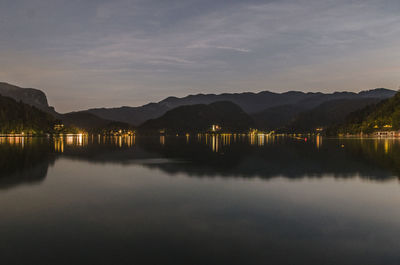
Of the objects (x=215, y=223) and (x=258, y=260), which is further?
(x=215, y=223)

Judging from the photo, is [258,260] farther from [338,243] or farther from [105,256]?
[105,256]

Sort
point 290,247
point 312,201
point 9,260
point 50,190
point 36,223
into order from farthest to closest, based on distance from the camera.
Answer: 1. point 50,190
2. point 312,201
3. point 36,223
4. point 290,247
5. point 9,260

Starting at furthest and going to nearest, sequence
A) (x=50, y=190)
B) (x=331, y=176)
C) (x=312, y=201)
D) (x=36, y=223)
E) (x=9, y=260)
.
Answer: (x=331, y=176) < (x=50, y=190) < (x=312, y=201) < (x=36, y=223) < (x=9, y=260)

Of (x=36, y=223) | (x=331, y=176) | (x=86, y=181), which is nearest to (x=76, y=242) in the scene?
(x=36, y=223)

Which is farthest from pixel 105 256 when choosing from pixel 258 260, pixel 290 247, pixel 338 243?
pixel 338 243

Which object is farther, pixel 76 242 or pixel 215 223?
pixel 215 223

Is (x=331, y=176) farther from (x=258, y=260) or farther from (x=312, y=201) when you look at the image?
(x=258, y=260)

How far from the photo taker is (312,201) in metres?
17.9

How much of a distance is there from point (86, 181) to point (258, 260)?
63.6 ft

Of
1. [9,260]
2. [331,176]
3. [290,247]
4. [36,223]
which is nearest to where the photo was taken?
[9,260]

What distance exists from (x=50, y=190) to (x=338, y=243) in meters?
17.6

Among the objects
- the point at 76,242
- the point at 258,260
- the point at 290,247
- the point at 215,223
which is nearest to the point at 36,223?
the point at 76,242

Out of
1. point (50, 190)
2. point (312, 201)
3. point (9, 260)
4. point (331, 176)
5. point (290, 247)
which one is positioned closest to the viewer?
point (9, 260)

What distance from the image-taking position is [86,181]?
25.9 metres
